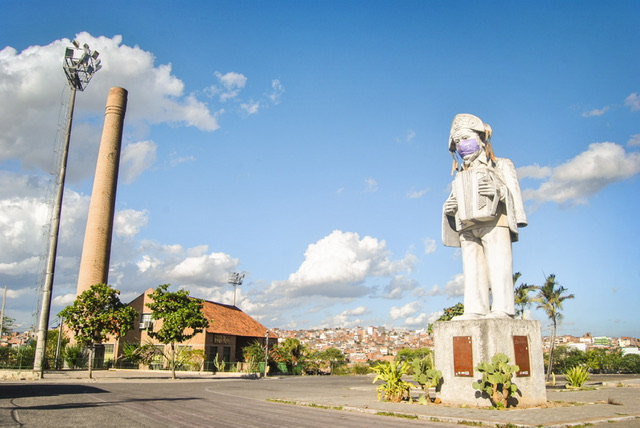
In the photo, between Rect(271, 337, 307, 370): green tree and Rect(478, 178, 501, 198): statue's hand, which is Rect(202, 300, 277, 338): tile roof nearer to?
Rect(271, 337, 307, 370): green tree

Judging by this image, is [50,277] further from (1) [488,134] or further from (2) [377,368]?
(1) [488,134]

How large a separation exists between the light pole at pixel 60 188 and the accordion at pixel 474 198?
920 inches

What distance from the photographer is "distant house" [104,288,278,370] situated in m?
46.6

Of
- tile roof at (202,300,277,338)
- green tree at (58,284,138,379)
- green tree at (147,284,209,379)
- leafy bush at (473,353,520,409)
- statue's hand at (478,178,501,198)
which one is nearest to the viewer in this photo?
leafy bush at (473,353,520,409)

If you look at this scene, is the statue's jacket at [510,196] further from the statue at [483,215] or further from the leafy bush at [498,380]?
the leafy bush at [498,380]

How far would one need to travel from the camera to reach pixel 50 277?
28531mm

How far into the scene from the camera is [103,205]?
153 ft

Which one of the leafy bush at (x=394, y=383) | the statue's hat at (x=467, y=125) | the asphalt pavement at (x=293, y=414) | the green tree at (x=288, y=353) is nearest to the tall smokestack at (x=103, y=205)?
the green tree at (x=288, y=353)

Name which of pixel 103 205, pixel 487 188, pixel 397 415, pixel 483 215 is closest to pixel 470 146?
pixel 487 188

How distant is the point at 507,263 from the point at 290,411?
6.81 metres

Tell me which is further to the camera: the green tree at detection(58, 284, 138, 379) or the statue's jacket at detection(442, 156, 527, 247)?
the green tree at detection(58, 284, 138, 379)

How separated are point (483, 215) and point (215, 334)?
3841cm

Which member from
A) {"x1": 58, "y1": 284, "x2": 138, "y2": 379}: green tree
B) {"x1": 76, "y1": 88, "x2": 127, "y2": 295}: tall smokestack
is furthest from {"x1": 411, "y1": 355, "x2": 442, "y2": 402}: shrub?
{"x1": 76, "y1": 88, "x2": 127, "y2": 295}: tall smokestack

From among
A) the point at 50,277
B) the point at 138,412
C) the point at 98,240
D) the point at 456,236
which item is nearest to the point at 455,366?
the point at 456,236
